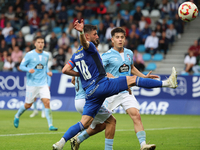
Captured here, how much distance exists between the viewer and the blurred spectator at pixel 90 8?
24.4m

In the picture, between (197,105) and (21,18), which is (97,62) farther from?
(21,18)

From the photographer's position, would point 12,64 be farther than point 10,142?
Yes

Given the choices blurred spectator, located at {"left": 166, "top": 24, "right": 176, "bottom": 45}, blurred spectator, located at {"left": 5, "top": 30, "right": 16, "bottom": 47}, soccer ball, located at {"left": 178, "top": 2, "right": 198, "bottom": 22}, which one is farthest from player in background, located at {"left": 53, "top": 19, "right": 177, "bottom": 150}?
blurred spectator, located at {"left": 5, "top": 30, "right": 16, "bottom": 47}

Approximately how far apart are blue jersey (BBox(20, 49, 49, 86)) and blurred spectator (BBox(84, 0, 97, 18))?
43.5 ft

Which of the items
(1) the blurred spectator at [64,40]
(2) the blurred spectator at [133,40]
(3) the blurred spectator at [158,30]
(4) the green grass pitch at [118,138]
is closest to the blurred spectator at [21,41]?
(1) the blurred spectator at [64,40]

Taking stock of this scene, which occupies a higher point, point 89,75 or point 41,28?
point 41,28

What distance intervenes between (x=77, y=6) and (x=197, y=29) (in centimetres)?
818

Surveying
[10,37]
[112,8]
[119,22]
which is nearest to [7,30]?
[10,37]

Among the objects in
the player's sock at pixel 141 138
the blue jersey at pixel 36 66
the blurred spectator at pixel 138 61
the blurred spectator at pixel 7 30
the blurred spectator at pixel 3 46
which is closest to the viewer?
the player's sock at pixel 141 138

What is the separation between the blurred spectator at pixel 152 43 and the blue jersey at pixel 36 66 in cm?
1043

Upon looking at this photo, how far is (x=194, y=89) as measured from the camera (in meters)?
16.0

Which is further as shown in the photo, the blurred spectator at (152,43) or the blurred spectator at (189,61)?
the blurred spectator at (152,43)

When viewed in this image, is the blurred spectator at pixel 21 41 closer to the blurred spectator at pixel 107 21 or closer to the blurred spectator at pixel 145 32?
the blurred spectator at pixel 107 21

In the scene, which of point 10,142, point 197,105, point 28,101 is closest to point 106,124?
point 10,142
